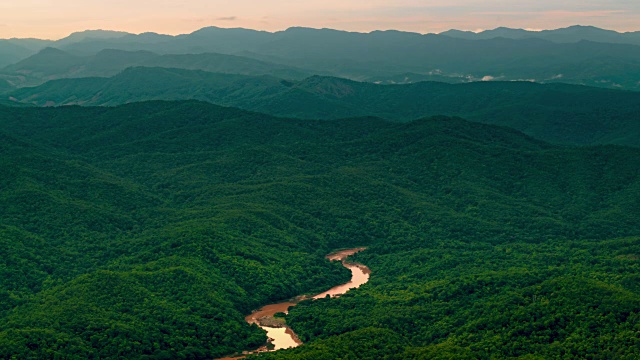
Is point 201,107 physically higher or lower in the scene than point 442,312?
higher

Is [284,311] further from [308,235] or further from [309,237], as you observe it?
[308,235]

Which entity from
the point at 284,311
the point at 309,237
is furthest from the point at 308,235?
the point at 284,311

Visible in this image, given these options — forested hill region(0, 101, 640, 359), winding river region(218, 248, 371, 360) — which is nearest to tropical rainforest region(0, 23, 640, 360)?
forested hill region(0, 101, 640, 359)

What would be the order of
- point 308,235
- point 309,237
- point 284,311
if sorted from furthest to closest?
point 308,235
point 309,237
point 284,311

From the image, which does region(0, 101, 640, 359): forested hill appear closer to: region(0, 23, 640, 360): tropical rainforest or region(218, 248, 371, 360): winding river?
region(0, 23, 640, 360): tropical rainforest

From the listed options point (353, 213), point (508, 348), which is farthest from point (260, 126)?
point (508, 348)

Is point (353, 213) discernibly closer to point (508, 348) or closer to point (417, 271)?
point (417, 271)
